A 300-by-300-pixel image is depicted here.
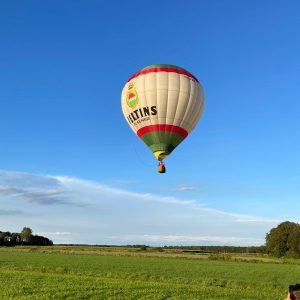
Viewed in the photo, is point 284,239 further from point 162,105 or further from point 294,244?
point 162,105

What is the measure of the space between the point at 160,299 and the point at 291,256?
103m

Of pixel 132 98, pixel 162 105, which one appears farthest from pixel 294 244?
pixel 132 98

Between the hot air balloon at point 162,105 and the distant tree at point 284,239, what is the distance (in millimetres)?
96159

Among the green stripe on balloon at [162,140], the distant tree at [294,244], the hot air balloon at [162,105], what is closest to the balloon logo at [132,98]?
the hot air balloon at [162,105]

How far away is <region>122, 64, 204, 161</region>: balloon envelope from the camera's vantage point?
99.9 feet

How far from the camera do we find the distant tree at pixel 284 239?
119 m

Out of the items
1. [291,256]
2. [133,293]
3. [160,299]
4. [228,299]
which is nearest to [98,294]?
[133,293]

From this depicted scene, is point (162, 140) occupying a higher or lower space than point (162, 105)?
lower

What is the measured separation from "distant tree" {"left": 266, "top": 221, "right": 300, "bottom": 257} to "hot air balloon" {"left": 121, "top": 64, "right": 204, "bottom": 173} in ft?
315

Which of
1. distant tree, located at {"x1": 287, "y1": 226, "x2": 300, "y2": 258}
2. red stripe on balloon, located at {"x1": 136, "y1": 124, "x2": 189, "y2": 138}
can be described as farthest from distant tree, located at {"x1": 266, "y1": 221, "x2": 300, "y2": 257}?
red stripe on balloon, located at {"x1": 136, "y1": 124, "x2": 189, "y2": 138}

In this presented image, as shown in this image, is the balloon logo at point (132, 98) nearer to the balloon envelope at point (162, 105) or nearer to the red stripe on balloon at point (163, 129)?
the balloon envelope at point (162, 105)

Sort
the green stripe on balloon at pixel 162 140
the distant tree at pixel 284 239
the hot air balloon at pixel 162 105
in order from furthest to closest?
the distant tree at pixel 284 239
the green stripe on balloon at pixel 162 140
the hot air balloon at pixel 162 105

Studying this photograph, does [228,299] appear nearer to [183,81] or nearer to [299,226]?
[183,81]

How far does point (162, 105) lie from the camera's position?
30.5 meters
